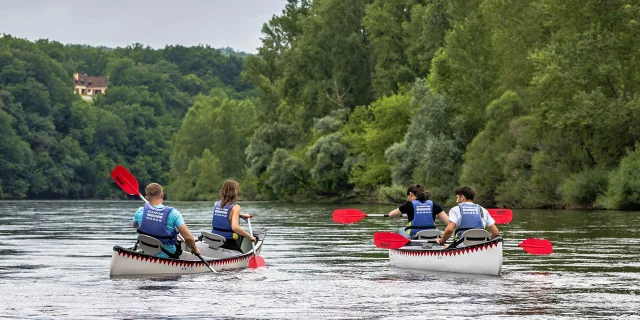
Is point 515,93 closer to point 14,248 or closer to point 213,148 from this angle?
point 14,248

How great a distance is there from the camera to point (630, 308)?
581 inches

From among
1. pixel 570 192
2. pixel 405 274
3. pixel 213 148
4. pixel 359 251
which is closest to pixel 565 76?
pixel 570 192

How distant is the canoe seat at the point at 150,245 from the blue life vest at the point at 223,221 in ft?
6.64

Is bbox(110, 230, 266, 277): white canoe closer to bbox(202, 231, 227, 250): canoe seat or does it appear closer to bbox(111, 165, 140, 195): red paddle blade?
bbox(202, 231, 227, 250): canoe seat

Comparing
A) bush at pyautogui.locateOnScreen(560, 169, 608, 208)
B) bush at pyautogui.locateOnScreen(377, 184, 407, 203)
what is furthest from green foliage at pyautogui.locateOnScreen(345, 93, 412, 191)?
bush at pyautogui.locateOnScreen(560, 169, 608, 208)

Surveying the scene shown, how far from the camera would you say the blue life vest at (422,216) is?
2106cm

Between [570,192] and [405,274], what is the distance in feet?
118

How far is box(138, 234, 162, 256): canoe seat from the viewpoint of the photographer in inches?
735

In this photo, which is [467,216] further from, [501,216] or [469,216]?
[501,216]

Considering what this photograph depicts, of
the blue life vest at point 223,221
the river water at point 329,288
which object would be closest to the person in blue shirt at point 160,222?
the river water at point 329,288

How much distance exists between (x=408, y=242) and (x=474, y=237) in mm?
2050

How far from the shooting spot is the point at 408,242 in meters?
21.5

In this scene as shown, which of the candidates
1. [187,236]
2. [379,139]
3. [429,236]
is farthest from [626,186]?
[187,236]

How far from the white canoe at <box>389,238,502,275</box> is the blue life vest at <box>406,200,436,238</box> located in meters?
0.45
